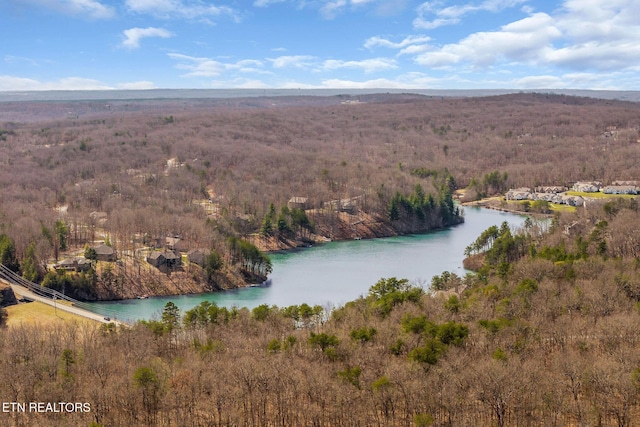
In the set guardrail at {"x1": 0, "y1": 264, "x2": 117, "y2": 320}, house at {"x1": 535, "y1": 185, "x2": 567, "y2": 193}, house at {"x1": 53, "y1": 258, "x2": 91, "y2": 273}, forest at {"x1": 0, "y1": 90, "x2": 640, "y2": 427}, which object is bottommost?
guardrail at {"x1": 0, "y1": 264, "x2": 117, "y2": 320}

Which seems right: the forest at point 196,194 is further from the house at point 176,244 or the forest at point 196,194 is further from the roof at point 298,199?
the house at point 176,244

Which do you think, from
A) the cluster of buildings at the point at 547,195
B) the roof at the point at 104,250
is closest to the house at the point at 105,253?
the roof at the point at 104,250

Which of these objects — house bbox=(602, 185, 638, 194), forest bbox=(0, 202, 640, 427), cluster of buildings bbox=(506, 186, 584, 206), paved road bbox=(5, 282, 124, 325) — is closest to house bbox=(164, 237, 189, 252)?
paved road bbox=(5, 282, 124, 325)

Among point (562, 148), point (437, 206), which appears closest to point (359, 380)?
point (437, 206)

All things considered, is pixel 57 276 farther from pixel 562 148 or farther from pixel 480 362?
pixel 562 148

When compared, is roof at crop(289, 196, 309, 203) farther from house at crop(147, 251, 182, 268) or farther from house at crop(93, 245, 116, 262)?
house at crop(93, 245, 116, 262)

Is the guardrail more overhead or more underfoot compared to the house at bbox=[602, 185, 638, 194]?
more underfoot
